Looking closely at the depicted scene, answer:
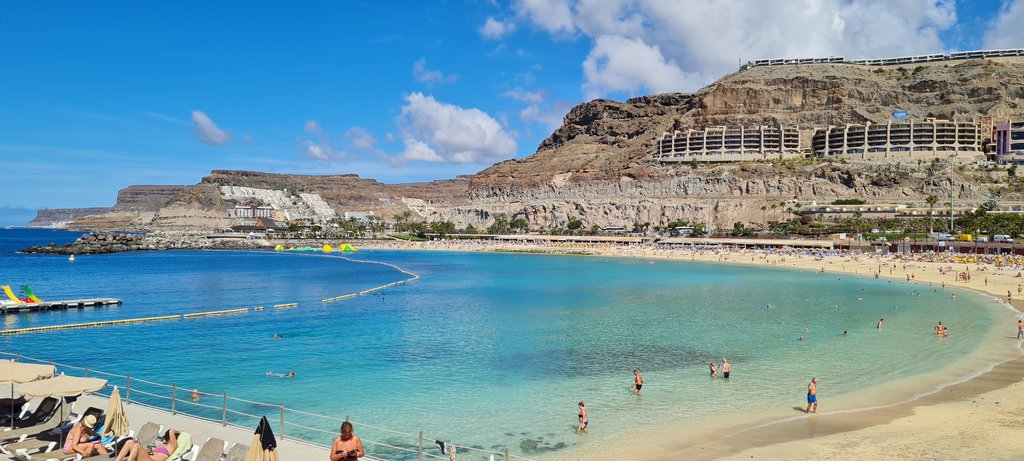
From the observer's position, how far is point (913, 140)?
127812 millimetres

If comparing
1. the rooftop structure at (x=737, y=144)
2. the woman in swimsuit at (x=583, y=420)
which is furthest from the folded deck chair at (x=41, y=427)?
the rooftop structure at (x=737, y=144)

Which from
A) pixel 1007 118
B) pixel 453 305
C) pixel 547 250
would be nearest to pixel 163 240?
pixel 547 250

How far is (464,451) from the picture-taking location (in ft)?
53.0

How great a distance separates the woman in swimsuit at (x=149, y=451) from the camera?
1084cm

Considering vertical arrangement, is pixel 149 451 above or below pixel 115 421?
below

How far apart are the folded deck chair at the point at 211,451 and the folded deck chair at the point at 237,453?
152 millimetres

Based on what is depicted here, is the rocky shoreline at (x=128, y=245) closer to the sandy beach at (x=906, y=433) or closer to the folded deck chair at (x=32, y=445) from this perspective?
the folded deck chair at (x=32, y=445)

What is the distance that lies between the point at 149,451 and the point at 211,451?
50.7 inches

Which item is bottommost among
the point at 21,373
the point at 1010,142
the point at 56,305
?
the point at 56,305

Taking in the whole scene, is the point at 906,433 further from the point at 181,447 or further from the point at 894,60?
the point at 894,60

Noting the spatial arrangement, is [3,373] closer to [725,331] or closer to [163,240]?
[725,331]

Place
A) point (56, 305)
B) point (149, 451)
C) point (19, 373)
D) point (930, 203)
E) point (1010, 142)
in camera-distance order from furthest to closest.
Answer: point (1010, 142)
point (930, 203)
point (56, 305)
point (19, 373)
point (149, 451)

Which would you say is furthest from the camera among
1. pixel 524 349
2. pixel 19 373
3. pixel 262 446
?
pixel 524 349

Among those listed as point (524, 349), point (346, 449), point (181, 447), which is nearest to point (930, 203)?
point (524, 349)
